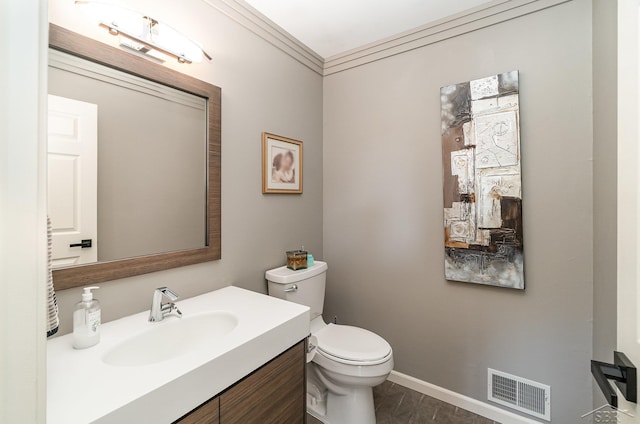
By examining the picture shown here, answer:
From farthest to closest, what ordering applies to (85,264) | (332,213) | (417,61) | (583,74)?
(332,213) < (417,61) < (583,74) < (85,264)

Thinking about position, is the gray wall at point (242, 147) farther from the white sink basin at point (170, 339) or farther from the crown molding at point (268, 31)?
the white sink basin at point (170, 339)

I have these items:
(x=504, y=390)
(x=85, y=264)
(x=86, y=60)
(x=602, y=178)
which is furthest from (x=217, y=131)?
(x=504, y=390)

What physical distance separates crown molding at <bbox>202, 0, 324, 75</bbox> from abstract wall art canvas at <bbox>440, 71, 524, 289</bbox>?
3.38 ft

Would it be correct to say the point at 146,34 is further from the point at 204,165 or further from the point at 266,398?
the point at 266,398

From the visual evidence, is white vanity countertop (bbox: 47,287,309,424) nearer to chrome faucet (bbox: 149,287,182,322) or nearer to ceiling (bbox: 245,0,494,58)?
chrome faucet (bbox: 149,287,182,322)

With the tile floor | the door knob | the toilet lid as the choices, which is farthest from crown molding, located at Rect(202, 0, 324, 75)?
the tile floor

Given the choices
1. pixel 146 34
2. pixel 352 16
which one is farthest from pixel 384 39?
pixel 146 34

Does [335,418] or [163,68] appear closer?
[163,68]

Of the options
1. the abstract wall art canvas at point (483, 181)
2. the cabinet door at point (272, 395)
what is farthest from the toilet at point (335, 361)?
the abstract wall art canvas at point (483, 181)

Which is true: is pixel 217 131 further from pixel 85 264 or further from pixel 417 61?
pixel 417 61

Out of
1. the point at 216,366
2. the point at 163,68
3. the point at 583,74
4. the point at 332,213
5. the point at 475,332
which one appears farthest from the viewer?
the point at 332,213

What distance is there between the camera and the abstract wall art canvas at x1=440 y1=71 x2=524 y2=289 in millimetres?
1545

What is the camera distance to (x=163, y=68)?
1259 millimetres

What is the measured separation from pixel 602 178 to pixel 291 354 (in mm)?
1612
